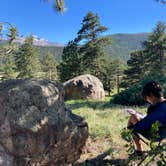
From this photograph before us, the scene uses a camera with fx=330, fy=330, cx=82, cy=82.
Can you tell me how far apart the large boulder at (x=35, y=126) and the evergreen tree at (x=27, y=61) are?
51.5 metres

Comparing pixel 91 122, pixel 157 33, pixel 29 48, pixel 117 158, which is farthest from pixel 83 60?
pixel 117 158

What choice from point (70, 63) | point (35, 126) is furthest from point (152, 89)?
point (70, 63)

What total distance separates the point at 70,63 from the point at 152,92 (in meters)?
35.9

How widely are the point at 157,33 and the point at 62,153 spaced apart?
121 ft

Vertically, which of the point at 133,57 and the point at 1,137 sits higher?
the point at 133,57

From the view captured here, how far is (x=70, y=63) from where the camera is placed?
40.0 metres

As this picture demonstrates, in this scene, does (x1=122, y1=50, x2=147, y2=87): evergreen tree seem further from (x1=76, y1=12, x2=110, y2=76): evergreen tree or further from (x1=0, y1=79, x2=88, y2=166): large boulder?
(x1=0, y1=79, x2=88, y2=166): large boulder

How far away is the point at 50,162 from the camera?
520cm

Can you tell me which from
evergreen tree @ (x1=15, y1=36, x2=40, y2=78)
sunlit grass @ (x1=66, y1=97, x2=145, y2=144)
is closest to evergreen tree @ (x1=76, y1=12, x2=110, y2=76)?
evergreen tree @ (x1=15, y1=36, x2=40, y2=78)

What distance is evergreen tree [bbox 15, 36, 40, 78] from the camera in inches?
2247

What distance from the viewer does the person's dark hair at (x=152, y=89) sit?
429 centimetres

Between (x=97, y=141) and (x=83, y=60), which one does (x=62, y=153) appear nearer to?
(x=97, y=141)

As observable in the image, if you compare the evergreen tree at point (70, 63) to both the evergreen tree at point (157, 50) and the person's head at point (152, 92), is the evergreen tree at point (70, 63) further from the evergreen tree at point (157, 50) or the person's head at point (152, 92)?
the person's head at point (152, 92)

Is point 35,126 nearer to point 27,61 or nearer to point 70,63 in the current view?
point 70,63
